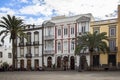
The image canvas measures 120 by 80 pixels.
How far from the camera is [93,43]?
6425cm

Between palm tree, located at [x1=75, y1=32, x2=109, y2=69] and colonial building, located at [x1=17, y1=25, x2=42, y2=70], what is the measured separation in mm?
16897

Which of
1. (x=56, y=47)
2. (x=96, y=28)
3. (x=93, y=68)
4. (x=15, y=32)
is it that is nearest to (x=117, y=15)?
(x=96, y=28)

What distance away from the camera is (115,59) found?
6650 cm

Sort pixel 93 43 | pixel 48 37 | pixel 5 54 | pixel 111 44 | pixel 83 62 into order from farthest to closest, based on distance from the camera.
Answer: pixel 5 54
pixel 48 37
pixel 83 62
pixel 111 44
pixel 93 43

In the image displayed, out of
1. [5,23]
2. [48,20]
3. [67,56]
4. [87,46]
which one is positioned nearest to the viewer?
[87,46]

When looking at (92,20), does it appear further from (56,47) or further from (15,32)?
(15,32)

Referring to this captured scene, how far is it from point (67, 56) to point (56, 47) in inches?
157

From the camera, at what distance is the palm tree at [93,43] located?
209ft

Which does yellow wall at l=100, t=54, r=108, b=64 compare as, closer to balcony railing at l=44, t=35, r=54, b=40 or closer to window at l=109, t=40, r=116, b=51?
window at l=109, t=40, r=116, b=51

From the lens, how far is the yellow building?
217 feet

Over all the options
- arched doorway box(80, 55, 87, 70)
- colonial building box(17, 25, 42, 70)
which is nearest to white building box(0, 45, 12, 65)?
colonial building box(17, 25, 42, 70)

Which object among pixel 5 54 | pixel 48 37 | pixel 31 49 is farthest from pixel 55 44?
pixel 5 54

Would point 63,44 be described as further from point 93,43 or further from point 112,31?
point 112,31

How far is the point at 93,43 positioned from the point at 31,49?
22.7 metres
